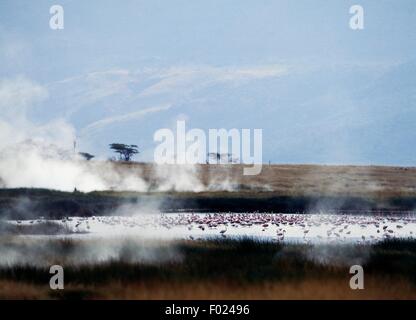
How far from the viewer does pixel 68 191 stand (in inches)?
1641

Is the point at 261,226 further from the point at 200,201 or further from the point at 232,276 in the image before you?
the point at 200,201

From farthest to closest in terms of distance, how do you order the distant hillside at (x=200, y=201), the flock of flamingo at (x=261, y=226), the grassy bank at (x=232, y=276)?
the distant hillside at (x=200, y=201) < the flock of flamingo at (x=261, y=226) < the grassy bank at (x=232, y=276)

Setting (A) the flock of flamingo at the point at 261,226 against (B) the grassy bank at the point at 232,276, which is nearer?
(B) the grassy bank at the point at 232,276

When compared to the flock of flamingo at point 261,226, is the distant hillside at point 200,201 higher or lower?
higher

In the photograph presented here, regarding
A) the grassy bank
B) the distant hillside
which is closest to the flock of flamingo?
the distant hillside

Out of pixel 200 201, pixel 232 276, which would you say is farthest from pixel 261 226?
pixel 200 201

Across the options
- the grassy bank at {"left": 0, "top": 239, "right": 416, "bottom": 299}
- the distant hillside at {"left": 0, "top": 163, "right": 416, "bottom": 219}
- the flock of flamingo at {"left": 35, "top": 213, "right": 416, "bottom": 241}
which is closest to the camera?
the grassy bank at {"left": 0, "top": 239, "right": 416, "bottom": 299}

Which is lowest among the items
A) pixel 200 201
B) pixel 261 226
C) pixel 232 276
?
pixel 232 276

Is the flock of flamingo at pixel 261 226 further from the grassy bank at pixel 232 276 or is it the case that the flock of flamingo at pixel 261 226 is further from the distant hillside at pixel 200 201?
the grassy bank at pixel 232 276

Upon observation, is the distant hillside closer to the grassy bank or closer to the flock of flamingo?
the flock of flamingo

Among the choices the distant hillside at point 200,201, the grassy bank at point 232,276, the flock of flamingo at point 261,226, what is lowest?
the grassy bank at point 232,276

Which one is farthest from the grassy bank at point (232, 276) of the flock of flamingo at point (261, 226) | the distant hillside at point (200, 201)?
the distant hillside at point (200, 201)
